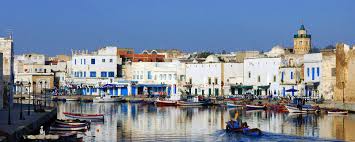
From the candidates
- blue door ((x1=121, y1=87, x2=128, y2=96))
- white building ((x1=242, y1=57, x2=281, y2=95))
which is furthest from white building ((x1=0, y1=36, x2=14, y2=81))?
blue door ((x1=121, y1=87, x2=128, y2=96))

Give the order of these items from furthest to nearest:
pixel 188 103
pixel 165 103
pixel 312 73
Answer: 1. pixel 165 103
2. pixel 188 103
3. pixel 312 73

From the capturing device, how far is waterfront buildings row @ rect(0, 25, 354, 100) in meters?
82.6

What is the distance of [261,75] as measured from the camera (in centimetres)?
9406

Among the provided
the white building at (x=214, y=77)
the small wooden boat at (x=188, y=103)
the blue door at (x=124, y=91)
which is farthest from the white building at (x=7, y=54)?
the blue door at (x=124, y=91)

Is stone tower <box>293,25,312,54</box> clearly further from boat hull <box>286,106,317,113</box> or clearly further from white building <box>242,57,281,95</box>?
boat hull <box>286,106,317,113</box>

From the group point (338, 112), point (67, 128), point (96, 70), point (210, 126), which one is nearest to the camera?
point (67, 128)

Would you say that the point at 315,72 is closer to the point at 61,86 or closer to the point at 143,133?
the point at 143,133

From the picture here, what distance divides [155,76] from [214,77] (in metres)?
13.3

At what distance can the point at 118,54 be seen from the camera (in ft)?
404

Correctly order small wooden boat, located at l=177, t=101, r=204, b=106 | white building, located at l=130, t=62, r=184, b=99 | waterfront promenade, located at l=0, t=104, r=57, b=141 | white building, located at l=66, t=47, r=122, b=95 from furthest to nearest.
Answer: white building, located at l=66, t=47, r=122, b=95, white building, located at l=130, t=62, r=184, b=99, small wooden boat, located at l=177, t=101, r=204, b=106, waterfront promenade, located at l=0, t=104, r=57, b=141

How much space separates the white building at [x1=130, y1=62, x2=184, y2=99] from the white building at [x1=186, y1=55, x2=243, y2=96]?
4636 mm

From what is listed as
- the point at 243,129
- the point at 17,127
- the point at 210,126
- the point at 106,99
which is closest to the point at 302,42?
the point at 106,99

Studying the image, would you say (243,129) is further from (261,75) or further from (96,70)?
(96,70)

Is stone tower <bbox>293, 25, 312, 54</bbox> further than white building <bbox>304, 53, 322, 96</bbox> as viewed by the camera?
Yes
